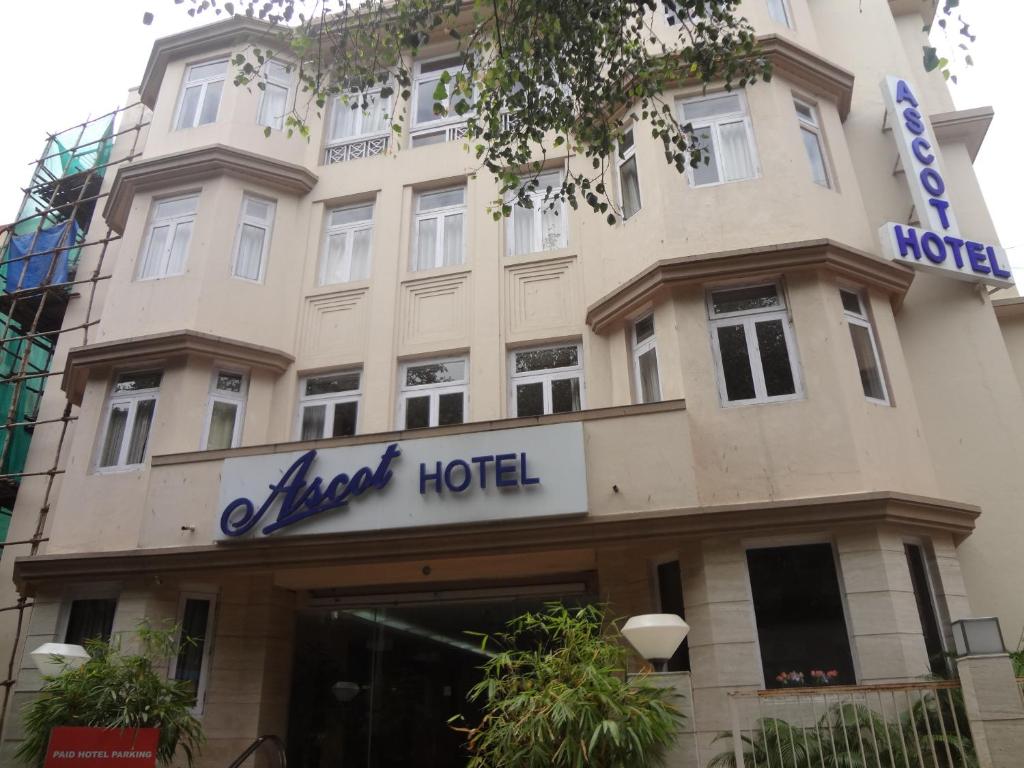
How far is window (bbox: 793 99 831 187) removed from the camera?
33.1 ft

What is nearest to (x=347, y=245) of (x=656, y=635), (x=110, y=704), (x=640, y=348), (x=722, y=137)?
(x=640, y=348)

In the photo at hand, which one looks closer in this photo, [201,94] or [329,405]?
[329,405]

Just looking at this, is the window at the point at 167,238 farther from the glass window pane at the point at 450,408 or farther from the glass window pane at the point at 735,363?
the glass window pane at the point at 735,363

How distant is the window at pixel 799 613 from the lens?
24.5 ft

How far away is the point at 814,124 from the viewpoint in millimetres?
10453

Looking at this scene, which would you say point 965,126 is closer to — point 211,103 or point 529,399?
point 529,399

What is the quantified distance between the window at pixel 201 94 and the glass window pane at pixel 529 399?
7.05 metres

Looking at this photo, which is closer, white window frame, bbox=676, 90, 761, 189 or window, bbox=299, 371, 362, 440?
white window frame, bbox=676, 90, 761, 189

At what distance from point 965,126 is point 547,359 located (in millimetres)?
6911

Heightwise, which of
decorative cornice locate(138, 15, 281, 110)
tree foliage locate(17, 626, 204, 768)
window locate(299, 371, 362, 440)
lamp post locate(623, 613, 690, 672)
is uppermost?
decorative cornice locate(138, 15, 281, 110)

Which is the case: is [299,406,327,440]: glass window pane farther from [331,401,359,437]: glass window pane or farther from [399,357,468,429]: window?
[399,357,468,429]: window

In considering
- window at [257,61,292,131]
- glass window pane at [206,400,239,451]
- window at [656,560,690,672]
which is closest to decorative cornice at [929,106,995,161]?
window at [656,560,690,672]

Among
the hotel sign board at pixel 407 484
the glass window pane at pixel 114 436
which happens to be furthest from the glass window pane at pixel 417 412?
the glass window pane at pixel 114 436

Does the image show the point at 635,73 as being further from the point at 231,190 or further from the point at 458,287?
the point at 231,190
